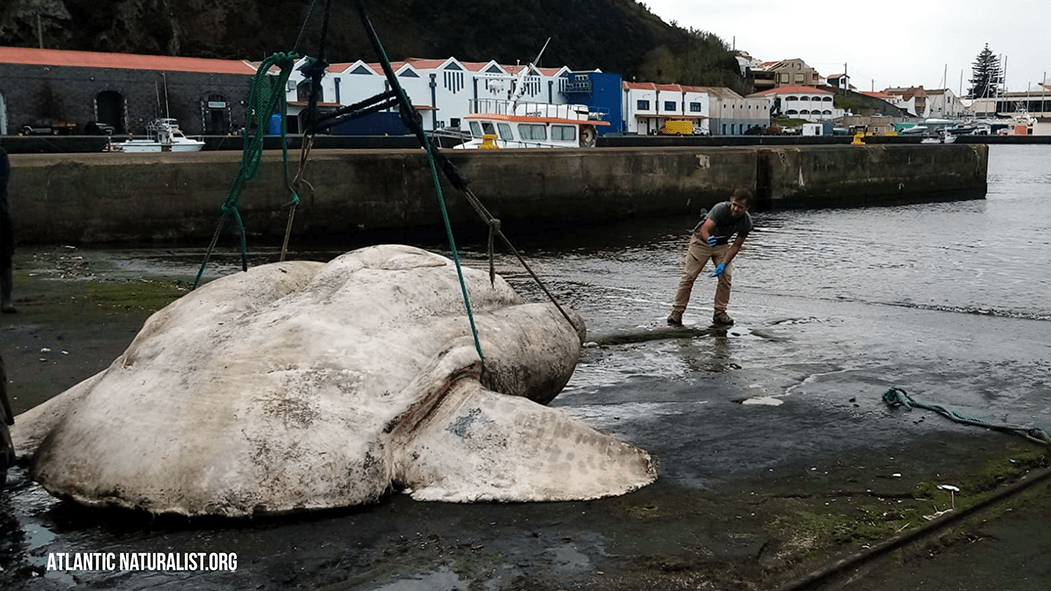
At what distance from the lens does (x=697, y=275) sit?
31.6ft

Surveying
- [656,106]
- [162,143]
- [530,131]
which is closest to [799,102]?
[656,106]

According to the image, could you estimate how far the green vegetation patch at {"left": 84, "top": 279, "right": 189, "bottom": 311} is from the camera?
9.57 meters

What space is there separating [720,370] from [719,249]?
250cm

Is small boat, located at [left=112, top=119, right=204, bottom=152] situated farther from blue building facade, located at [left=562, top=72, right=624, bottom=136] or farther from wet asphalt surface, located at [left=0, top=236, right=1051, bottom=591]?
blue building facade, located at [left=562, top=72, right=624, bottom=136]

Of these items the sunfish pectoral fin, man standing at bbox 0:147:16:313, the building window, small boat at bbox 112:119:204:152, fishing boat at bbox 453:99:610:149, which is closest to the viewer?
the sunfish pectoral fin

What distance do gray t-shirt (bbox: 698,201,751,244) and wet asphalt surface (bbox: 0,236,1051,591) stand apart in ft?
6.67

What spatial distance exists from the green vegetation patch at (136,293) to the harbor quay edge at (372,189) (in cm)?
151

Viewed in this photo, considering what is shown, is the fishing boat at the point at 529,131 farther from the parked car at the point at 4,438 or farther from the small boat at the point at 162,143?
the parked car at the point at 4,438

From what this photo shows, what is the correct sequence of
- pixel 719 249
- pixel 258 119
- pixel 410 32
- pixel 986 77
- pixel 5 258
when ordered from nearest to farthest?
pixel 258 119 → pixel 5 258 → pixel 719 249 → pixel 410 32 → pixel 986 77

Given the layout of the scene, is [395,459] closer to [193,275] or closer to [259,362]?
[259,362]

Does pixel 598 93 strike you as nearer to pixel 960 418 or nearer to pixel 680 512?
pixel 960 418

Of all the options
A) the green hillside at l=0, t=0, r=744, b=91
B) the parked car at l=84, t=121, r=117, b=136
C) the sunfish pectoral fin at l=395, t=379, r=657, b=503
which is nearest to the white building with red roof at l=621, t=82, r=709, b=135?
the green hillside at l=0, t=0, r=744, b=91

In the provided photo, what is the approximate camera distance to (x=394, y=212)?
1777cm

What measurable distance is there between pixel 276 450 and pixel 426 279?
1.48 meters
